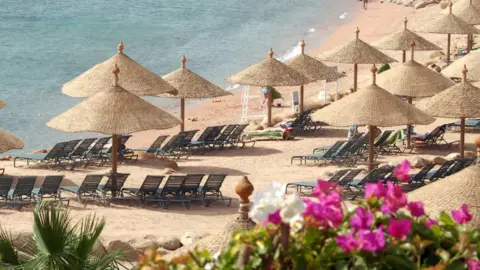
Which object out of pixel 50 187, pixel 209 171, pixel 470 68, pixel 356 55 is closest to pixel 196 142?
pixel 209 171

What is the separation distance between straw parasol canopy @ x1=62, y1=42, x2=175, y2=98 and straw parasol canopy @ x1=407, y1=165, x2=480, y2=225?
35.9 ft

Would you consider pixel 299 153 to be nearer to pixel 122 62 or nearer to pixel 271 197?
pixel 122 62

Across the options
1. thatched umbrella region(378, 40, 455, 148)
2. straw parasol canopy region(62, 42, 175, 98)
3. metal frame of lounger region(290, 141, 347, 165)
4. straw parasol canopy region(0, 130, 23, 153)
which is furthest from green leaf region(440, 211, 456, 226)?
thatched umbrella region(378, 40, 455, 148)

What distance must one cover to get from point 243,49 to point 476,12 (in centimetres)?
1224

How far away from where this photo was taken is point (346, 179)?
13.9m

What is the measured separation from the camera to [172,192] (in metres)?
13.8

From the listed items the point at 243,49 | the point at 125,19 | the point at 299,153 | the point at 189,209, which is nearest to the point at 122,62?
the point at 299,153

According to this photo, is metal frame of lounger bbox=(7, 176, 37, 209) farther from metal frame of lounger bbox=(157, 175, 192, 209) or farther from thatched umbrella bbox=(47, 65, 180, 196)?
metal frame of lounger bbox=(157, 175, 192, 209)

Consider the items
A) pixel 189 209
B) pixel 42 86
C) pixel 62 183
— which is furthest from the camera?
pixel 42 86

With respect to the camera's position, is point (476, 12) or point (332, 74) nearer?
point (332, 74)

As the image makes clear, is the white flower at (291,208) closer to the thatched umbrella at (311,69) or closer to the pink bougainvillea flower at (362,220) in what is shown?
the pink bougainvillea flower at (362,220)

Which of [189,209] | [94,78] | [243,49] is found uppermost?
[243,49]

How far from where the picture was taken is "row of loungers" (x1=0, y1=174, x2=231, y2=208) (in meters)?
13.5

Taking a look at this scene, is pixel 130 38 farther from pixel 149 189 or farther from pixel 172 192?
pixel 149 189
